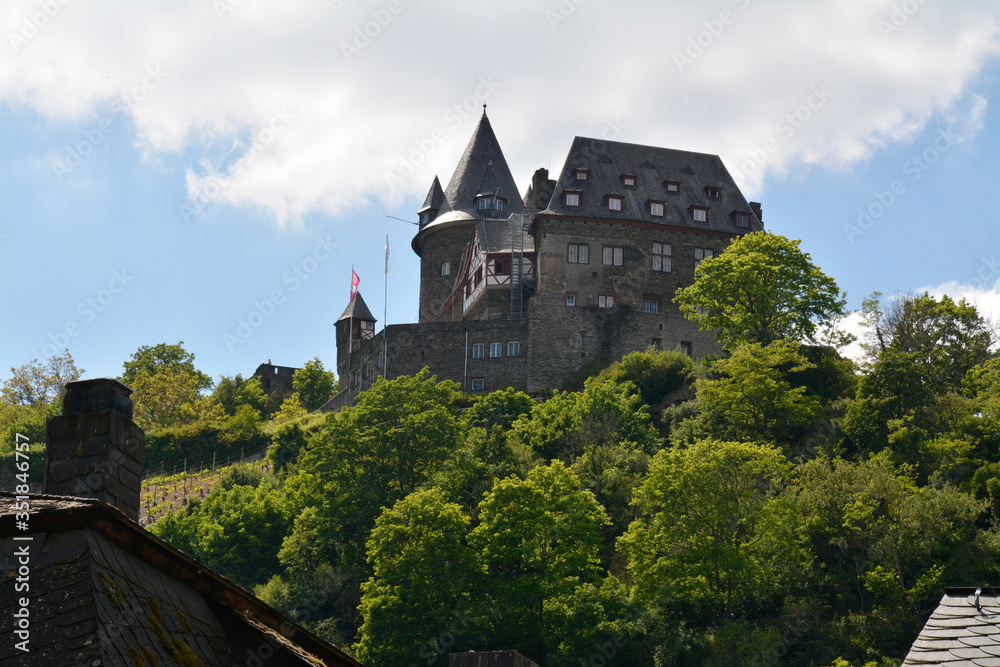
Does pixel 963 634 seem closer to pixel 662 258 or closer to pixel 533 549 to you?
pixel 533 549

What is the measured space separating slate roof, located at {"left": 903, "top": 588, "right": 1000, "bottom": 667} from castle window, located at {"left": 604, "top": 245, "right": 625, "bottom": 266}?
5645 cm

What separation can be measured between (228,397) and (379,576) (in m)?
50.5

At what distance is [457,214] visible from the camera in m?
77.2

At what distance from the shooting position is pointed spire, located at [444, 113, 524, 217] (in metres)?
78.2

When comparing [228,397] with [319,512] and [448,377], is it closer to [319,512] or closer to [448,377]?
[448,377]

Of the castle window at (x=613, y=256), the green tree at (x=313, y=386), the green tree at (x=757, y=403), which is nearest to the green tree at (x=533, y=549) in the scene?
the green tree at (x=757, y=403)

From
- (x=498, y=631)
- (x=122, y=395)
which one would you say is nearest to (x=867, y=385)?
(x=498, y=631)

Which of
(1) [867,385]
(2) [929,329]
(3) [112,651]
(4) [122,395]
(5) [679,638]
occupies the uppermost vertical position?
(2) [929,329]

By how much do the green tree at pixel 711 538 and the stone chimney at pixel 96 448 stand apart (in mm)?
27976

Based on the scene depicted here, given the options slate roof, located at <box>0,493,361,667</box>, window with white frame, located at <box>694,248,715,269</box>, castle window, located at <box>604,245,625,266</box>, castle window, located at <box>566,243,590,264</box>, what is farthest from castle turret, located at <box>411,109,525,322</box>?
slate roof, located at <box>0,493,361,667</box>

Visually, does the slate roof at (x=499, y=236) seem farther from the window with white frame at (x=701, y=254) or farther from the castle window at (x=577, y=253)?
the window with white frame at (x=701, y=254)

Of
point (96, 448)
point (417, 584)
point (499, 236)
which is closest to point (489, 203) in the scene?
point (499, 236)

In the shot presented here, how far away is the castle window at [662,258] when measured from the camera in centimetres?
6738

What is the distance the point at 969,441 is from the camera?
4100 centimetres
